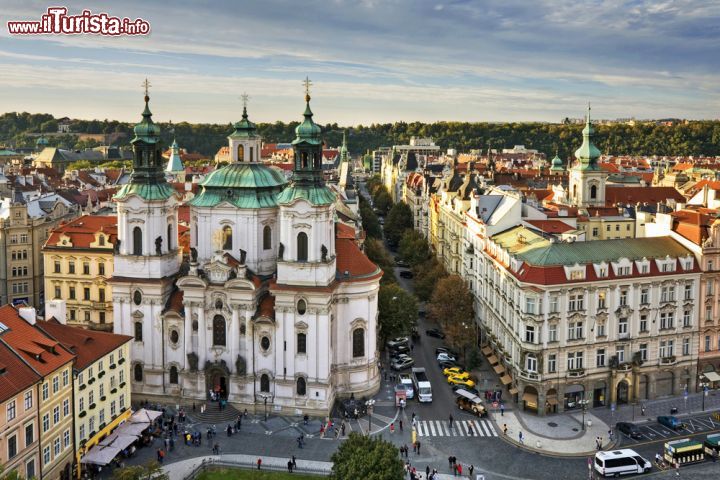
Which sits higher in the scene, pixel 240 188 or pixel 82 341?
pixel 240 188

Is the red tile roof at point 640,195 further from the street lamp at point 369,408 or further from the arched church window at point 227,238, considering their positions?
the arched church window at point 227,238

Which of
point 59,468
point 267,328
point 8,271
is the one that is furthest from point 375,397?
point 8,271

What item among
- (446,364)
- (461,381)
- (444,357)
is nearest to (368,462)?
(461,381)

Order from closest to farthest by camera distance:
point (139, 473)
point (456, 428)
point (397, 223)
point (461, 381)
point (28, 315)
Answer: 1. point (139, 473)
2. point (28, 315)
3. point (456, 428)
4. point (461, 381)
5. point (397, 223)

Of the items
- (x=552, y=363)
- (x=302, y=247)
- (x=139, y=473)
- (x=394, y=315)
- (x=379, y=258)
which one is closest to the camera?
(x=139, y=473)

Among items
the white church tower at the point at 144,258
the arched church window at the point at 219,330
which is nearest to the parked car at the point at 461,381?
the arched church window at the point at 219,330

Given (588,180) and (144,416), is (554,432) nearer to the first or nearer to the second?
(144,416)
